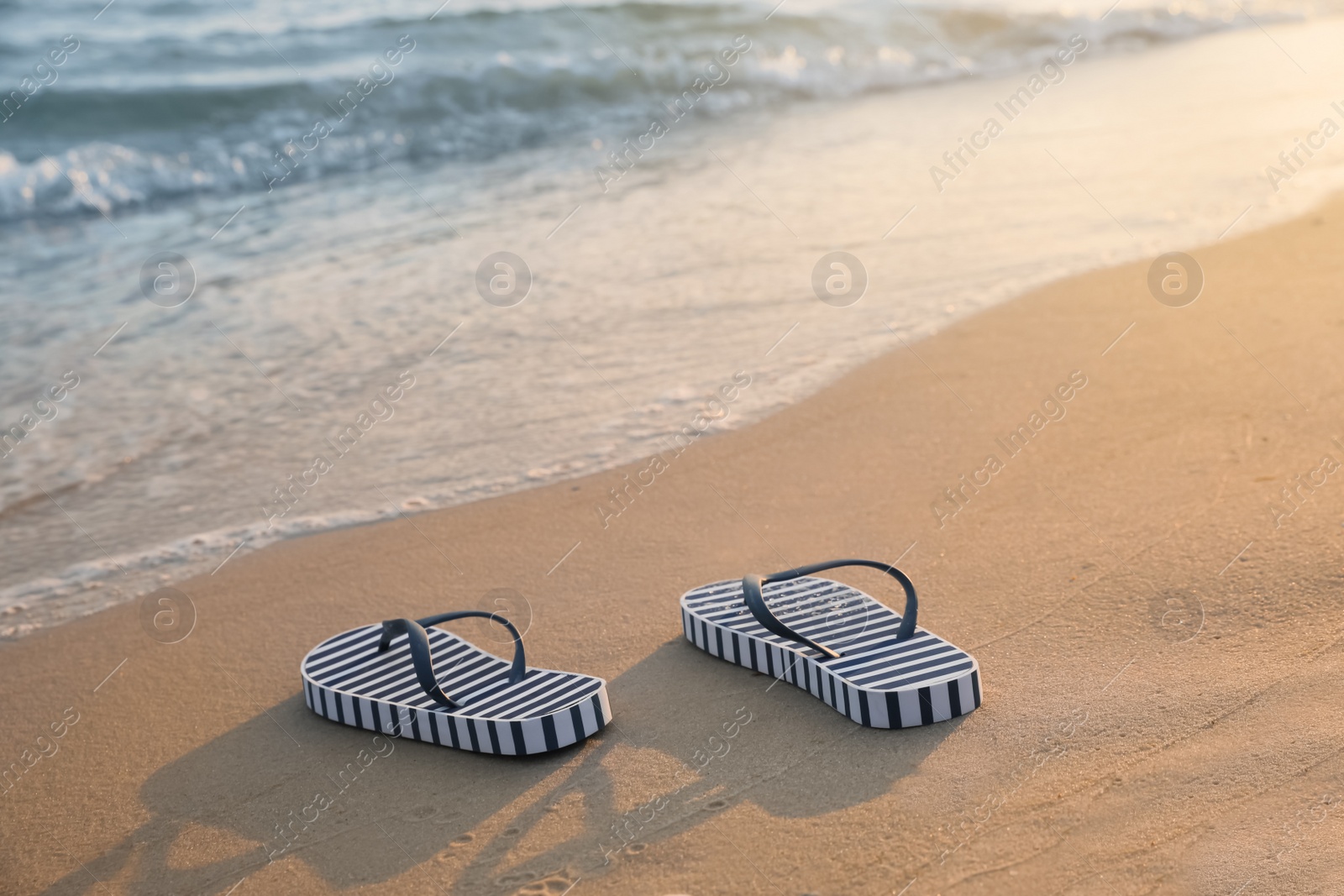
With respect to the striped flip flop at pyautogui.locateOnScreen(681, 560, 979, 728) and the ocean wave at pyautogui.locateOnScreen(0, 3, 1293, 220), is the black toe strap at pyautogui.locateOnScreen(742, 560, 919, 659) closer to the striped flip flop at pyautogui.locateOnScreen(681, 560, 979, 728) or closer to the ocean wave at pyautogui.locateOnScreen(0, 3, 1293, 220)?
the striped flip flop at pyautogui.locateOnScreen(681, 560, 979, 728)

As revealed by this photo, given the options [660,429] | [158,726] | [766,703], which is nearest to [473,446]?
[660,429]

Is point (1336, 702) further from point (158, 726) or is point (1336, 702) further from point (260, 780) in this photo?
point (158, 726)

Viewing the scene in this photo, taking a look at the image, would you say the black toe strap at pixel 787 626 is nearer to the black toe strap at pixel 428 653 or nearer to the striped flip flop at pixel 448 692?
the striped flip flop at pixel 448 692

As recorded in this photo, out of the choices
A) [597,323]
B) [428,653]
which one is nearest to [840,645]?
[428,653]

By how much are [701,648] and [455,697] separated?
0.81m

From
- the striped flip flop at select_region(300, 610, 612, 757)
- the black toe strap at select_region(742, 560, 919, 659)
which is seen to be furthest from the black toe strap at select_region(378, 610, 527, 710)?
the black toe strap at select_region(742, 560, 919, 659)

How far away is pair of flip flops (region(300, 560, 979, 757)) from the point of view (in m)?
3.08

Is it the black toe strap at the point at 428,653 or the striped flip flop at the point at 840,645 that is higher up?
the black toe strap at the point at 428,653

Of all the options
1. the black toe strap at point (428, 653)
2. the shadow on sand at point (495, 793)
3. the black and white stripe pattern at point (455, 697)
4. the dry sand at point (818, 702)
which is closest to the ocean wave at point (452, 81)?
the dry sand at point (818, 702)

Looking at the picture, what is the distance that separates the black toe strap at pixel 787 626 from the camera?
3.24 metres

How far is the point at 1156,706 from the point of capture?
3.03m

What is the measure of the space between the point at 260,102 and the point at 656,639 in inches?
483

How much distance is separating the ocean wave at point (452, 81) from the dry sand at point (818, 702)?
860 centimetres

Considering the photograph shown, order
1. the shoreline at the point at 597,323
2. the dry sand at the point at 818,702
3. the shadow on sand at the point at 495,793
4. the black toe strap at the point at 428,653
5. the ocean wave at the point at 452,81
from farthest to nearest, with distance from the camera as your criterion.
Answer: the ocean wave at the point at 452,81 < the shoreline at the point at 597,323 < the black toe strap at the point at 428,653 < the shadow on sand at the point at 495,793 < the dry sand at the point at 818,702
